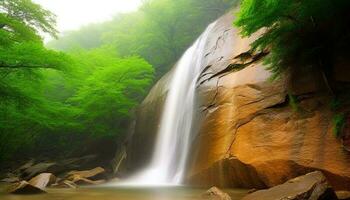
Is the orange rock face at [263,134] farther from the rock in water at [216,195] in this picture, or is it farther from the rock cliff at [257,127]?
the rock in water at [216,195]

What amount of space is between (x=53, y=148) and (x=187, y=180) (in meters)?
13.9

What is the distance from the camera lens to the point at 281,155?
21.9 feet

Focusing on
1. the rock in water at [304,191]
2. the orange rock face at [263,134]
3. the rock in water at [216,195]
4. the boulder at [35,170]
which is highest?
the boulder at [35,170]

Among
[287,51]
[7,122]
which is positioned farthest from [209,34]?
[7,122]

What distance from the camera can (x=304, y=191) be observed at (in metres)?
4.62

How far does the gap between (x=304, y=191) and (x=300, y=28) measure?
361cm

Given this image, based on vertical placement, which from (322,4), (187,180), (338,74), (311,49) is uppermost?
(322,4)

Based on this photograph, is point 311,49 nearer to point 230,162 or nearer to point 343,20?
point 343,20

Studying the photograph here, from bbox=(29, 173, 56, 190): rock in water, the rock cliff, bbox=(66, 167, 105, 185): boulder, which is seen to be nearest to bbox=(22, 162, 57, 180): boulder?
bbox=(66, 167, 105, 185): boulder

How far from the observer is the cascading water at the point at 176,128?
34.6ft

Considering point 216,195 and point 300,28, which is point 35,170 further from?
point 300,28

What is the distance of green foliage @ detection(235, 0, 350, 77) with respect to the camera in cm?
626

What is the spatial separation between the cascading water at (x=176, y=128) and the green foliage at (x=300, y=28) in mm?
4051

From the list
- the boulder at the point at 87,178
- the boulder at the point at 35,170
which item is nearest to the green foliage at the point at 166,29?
the boulder at the point at 35,170
